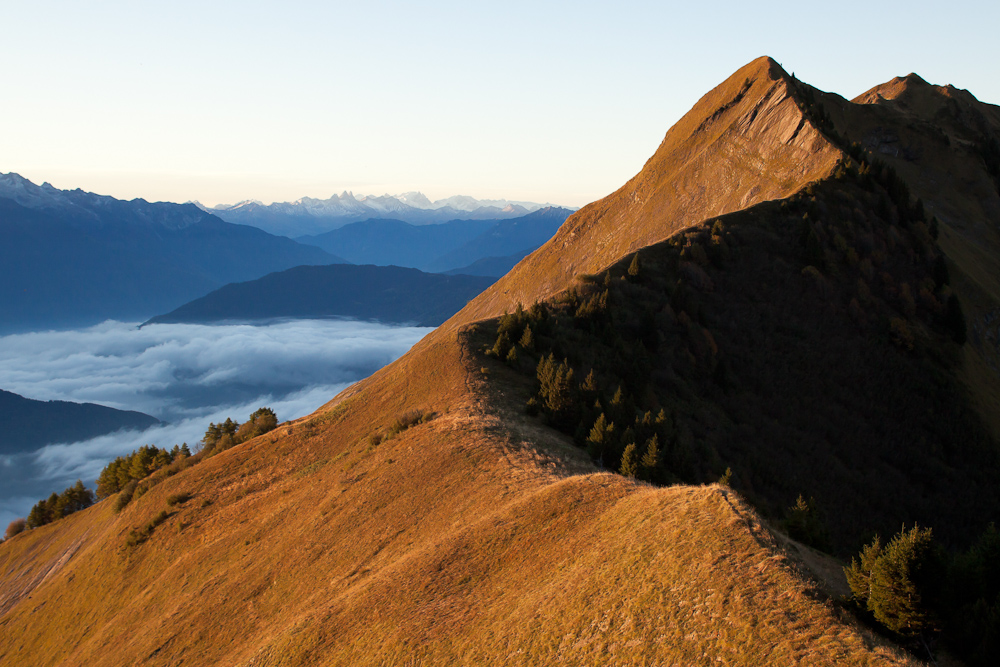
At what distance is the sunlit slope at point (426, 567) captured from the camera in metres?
13.5

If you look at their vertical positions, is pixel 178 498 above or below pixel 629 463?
below

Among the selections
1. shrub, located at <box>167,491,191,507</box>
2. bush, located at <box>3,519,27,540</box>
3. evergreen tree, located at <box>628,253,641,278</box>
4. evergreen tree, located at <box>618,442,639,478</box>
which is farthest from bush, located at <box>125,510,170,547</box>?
evergreen tree, located at <box>628,253,641,278</box>

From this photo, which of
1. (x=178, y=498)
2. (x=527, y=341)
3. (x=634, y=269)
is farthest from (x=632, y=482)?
(x=634, y=269)

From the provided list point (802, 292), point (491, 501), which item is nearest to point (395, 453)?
point (491, 501)

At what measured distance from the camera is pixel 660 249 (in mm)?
54750

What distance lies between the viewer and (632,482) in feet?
72.7

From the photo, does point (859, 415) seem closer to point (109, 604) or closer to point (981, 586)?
point (981, 586)

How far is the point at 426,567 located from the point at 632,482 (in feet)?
26.6

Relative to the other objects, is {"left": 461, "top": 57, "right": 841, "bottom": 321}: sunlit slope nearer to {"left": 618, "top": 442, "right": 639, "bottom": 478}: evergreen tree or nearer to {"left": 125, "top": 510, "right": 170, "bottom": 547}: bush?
{"left": 618, "top": 442, "right": 639, "bottom": 478}: evergreen tree

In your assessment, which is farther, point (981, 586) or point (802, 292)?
point (802, 292)

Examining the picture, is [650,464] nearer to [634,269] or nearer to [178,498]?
[634,269]

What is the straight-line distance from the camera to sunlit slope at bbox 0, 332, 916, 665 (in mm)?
13508

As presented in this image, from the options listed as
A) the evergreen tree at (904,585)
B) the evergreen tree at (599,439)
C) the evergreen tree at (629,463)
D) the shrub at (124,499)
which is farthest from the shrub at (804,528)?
the shrub at (124,499)

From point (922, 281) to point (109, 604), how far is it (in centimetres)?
6817
